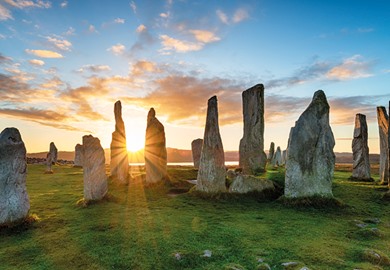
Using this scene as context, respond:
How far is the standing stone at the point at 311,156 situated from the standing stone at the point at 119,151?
13.4 meters

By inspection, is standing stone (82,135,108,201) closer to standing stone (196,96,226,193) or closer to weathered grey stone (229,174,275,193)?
standing stone (196,96,226,193)

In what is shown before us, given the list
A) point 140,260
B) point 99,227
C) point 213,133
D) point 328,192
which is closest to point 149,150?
point 213,133

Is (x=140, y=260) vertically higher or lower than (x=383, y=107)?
lower

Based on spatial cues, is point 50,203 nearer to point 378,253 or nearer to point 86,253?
point 86,253

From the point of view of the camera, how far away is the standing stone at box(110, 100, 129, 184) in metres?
23.9

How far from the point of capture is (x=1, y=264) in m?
8.63

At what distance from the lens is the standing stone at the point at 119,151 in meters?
23.9

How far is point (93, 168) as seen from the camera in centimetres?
1597

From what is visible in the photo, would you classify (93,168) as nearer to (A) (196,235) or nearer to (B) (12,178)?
(B) (12,178)

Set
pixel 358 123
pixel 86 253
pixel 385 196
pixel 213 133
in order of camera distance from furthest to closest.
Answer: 1. pixel 358 123
2. pixel 213 133
3. pixel 385 196
4. pixel 86 253

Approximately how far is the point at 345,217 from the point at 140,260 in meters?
9.67

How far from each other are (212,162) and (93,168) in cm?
666

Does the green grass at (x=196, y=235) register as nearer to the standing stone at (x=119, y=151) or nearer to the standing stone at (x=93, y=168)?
the standing stone at (x=93, y=168)

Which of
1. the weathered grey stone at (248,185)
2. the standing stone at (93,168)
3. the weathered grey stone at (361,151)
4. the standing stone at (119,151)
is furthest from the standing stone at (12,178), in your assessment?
the weathered grey stone at (361,151)
